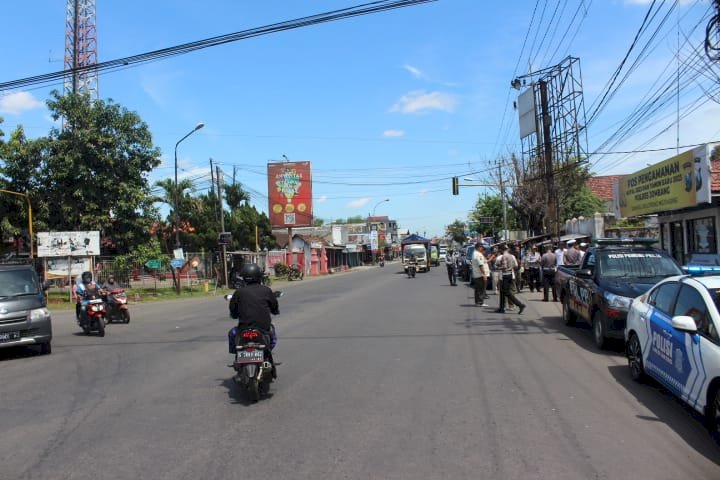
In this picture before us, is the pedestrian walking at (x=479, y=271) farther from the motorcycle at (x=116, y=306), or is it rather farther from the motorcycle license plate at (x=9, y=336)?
the motorcycle license plate at (x=9, y=336)

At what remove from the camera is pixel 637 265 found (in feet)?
36.1

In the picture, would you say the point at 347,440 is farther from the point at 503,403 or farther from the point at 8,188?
the point at 8,188

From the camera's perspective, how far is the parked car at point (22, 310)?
10.9 meters

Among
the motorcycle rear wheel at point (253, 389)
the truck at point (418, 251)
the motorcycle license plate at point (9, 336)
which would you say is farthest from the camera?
the truck at point (418, 251)

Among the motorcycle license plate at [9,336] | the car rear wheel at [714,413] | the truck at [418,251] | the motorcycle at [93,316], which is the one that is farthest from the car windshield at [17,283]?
the truck at [418,251]

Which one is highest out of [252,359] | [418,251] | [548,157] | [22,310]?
[548,157]

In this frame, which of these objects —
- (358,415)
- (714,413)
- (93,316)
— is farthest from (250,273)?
(93,316)

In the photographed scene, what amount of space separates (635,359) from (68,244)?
25652 mm

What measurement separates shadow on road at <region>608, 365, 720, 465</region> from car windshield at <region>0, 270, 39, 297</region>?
10.7 m

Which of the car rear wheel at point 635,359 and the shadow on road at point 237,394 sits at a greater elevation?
the car rear wheel at point 635,359

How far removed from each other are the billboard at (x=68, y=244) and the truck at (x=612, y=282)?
2243cm

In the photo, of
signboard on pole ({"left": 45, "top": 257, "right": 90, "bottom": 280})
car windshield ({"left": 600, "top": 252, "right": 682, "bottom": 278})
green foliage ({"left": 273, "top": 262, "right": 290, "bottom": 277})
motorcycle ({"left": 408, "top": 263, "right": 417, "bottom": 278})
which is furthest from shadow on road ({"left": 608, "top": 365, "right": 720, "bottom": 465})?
green foliage ({"left": 273, "top": 262, "right": 290, "bottom": 277})

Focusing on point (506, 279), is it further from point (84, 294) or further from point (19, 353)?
point (19, 353)

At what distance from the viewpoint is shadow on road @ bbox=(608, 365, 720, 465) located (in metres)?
5.18
